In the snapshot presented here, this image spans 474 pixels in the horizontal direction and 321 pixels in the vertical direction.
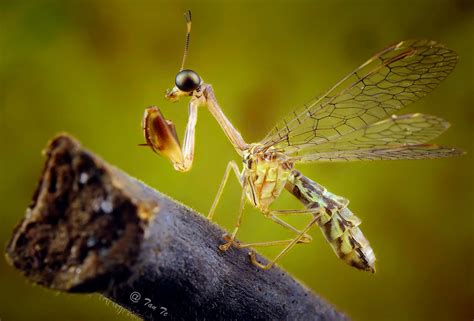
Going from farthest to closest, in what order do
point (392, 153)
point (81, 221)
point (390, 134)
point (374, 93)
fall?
1. point (374, 93)
2. point (390, 134)
3. point (392, 153)
4. point (81, 221)

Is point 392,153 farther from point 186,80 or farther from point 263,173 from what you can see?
point 186,80

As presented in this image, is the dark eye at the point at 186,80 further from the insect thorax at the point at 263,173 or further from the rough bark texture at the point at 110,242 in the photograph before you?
the rough bark texture at the point at 110,242

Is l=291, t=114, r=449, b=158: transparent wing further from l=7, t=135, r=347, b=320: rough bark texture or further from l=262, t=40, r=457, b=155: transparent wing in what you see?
l=7, t=135, r=347, b=320: rough bark texture

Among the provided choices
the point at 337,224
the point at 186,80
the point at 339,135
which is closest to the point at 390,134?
the point at 339,135

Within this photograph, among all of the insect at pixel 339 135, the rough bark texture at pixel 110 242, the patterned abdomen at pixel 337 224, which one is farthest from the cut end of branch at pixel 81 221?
the patterned abdomen at pixel 337 224

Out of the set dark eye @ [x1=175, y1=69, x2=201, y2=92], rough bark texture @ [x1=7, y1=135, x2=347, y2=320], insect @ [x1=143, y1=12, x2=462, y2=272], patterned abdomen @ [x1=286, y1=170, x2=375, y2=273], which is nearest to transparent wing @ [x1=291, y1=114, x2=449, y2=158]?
insect @ [x1=143, y1=12, x2=462, y2=272]

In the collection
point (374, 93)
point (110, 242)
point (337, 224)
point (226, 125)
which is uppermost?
point (374, 93)

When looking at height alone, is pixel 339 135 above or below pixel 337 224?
above
